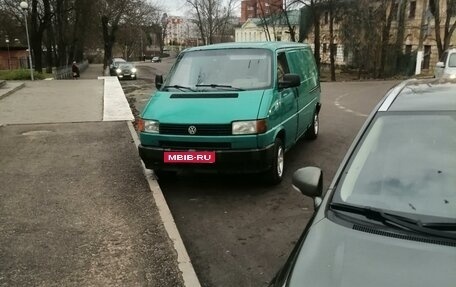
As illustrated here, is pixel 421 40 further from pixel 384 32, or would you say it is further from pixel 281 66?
pixel 281 66

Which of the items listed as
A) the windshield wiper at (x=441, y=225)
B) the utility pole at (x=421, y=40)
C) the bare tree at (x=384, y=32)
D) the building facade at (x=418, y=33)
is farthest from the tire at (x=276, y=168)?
the building facade at (x=418, y=33)

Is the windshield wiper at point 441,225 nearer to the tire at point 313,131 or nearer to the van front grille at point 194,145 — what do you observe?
the van front grille at point 194,145

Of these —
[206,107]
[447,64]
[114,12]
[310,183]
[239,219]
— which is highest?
[114,12]

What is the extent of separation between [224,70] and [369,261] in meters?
4.97

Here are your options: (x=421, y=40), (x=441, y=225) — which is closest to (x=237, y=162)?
(x=441, y=225)

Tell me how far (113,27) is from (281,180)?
5061cm

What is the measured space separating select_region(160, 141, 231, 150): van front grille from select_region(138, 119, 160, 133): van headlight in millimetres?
197

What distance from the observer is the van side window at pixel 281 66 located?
6770mm

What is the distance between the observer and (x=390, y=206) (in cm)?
249

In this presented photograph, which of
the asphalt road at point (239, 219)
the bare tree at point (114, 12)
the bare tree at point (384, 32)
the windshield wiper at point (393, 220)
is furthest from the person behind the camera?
the bare tree at point (114, 12)

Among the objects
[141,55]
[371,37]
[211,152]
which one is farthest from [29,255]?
[141,55]

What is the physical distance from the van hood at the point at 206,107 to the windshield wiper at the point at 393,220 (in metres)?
3.30

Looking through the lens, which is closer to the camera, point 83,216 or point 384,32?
point 83,216

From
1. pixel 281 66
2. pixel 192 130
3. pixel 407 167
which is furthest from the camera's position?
pixel 281 66
